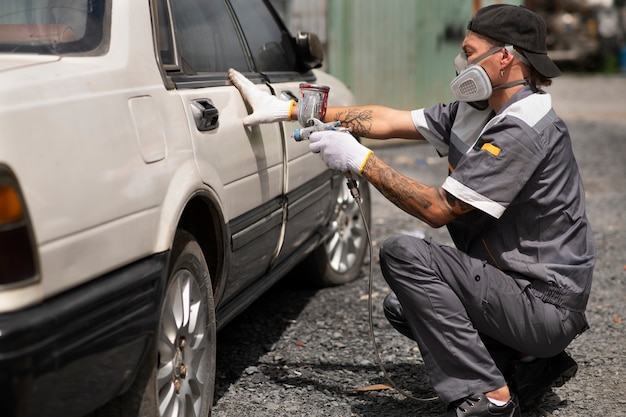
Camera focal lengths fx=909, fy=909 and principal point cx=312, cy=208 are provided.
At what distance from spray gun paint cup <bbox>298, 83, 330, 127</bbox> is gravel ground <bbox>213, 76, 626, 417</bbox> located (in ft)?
3.70

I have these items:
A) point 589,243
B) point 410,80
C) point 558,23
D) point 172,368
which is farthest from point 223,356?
point 558,23

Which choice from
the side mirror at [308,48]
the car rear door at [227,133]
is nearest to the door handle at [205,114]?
the car rear door at [227,133]

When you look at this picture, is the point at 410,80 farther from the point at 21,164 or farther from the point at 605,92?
the point at 21,164

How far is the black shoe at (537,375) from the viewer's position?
11.6 ft

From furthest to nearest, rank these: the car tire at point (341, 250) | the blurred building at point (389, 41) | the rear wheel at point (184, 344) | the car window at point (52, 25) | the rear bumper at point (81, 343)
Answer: the blurred building at point (389, 41) < the car tire at point (341, 250) < the rear wheel at point (184, 344) < the car window at point (52, 25) < the rear bumper at point (81, 343)

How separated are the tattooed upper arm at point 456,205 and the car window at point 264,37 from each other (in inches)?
48.9

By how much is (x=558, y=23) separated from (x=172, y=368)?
21.9 metres

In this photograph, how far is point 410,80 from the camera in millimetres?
11133

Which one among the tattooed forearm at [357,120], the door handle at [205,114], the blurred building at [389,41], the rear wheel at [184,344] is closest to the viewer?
the rear wheel at [184,344]

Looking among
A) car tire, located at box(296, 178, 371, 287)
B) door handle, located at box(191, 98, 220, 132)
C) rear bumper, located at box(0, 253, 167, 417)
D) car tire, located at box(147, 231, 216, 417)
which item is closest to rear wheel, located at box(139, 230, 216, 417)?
car tire, located at box(147, 231, 216, 417)

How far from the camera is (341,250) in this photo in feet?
17.6

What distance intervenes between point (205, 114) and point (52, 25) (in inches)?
22.7

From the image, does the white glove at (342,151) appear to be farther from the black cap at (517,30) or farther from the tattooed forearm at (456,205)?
the black cap at (517,30)

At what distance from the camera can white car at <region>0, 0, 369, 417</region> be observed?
215cm
